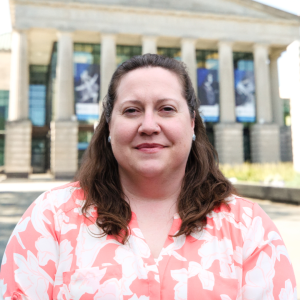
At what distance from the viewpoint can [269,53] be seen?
4388 cm

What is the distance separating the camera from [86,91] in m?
35.7

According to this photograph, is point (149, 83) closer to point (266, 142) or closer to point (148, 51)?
point (148, 51)

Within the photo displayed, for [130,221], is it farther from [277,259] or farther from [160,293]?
[277,259]

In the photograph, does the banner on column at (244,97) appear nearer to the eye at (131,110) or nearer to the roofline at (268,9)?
the roofline at (268,9)

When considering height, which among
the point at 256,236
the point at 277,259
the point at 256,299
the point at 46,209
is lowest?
the point at 256,299

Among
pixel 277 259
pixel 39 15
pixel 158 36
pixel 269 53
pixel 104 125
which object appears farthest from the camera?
pixel 269 53

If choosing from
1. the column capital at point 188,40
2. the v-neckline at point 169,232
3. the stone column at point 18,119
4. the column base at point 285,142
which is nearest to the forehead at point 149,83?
the v-neckline at point 169,232

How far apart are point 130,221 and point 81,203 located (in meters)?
0.34

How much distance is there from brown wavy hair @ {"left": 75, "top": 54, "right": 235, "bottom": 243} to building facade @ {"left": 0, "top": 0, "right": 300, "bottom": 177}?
110ft

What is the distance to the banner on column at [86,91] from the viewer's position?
35438 millimetres

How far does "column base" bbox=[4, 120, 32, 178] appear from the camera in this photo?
3500cm

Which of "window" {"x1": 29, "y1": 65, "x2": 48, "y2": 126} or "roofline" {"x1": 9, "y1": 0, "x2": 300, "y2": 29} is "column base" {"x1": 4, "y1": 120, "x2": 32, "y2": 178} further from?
"window" {"x1": 29, "y1": 65, "x2": 48, "y2": 126}

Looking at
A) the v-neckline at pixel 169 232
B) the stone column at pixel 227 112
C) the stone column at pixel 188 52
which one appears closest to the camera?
the v-neckline at pixel 169 232

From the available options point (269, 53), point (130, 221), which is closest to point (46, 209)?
point (130, 221)
